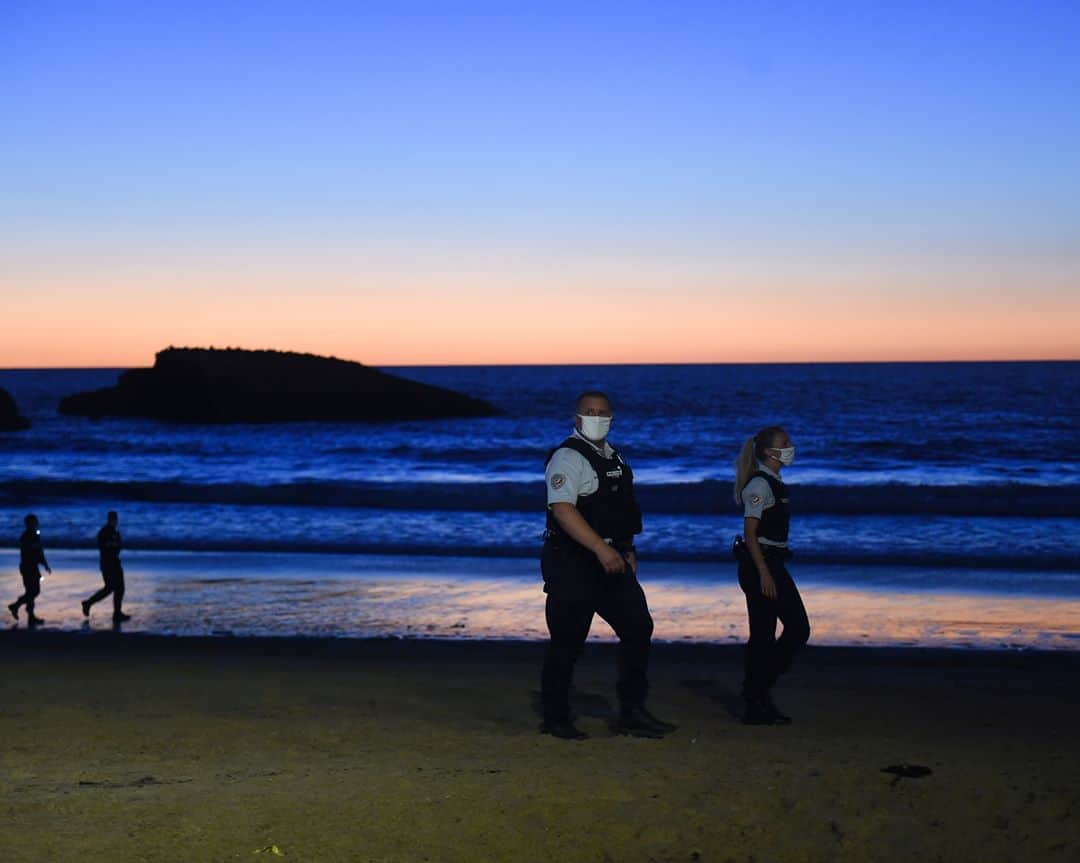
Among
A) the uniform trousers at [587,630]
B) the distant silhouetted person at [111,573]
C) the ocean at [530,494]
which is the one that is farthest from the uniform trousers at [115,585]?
the uniform trousers at [587,630]

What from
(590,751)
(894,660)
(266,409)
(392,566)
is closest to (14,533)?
(392,566)

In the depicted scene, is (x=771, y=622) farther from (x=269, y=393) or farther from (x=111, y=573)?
(x=269, y=393)

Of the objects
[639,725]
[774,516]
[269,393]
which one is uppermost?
[269,393]

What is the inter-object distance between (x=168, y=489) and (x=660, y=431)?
37752mm

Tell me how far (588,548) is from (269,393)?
80.0 meters

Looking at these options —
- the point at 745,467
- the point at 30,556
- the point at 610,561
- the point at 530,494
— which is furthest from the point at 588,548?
the point at 530,494

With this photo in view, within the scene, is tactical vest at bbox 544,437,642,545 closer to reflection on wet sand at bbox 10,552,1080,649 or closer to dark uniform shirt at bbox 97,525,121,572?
reflection on wet sand at bbox 10,552,1080,649

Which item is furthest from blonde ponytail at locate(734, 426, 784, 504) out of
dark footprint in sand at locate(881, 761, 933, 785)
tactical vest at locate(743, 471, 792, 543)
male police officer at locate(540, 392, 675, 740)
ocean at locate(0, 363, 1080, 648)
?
ocean at locate(0, 363, 1080, 648)

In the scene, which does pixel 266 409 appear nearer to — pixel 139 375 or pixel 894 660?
pixel 139 375

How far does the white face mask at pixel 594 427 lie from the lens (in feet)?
19.0

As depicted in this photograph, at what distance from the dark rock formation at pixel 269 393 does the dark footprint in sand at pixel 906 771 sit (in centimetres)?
7695

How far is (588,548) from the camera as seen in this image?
5.67 metres

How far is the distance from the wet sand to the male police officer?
49cm

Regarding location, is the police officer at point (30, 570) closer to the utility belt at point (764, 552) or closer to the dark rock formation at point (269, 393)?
the utility belt at point (764, 552)
